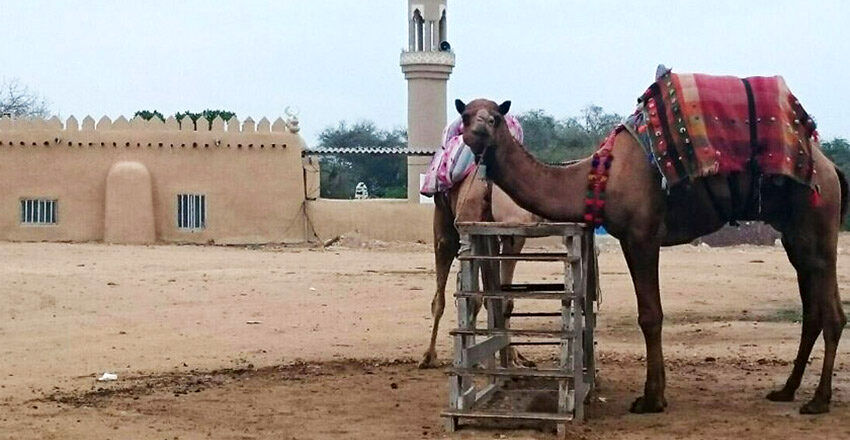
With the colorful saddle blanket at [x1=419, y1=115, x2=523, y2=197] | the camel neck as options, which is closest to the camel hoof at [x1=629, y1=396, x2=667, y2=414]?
the camel neck

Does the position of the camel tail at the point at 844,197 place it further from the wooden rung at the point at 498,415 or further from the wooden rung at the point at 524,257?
the wooden rung at the point at 498,415

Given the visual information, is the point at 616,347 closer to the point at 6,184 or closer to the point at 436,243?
the point at 436,243

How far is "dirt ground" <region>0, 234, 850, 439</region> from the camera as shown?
8898mm

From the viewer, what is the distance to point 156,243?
35094 mm

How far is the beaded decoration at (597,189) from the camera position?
911 centimetres

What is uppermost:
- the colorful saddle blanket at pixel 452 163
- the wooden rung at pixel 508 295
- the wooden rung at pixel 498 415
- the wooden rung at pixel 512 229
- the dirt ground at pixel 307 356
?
the colorful saddle blanket at pixel 452 163

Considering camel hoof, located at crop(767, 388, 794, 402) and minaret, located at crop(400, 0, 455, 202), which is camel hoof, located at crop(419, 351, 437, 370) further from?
minaret, located at crop(400, 0, 455, 202)

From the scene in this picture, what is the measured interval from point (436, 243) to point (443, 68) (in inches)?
1461

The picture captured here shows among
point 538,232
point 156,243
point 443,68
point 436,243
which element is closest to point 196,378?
point 436,243

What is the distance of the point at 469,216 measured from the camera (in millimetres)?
11219

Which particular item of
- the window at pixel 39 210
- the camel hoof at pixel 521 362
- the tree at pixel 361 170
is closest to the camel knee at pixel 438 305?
the camel hoof at pixel 521 362

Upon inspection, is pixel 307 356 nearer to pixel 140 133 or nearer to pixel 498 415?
pixel 498 415

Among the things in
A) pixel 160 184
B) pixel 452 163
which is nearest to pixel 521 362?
pixel 452 163

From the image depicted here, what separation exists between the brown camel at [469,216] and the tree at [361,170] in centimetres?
4925
